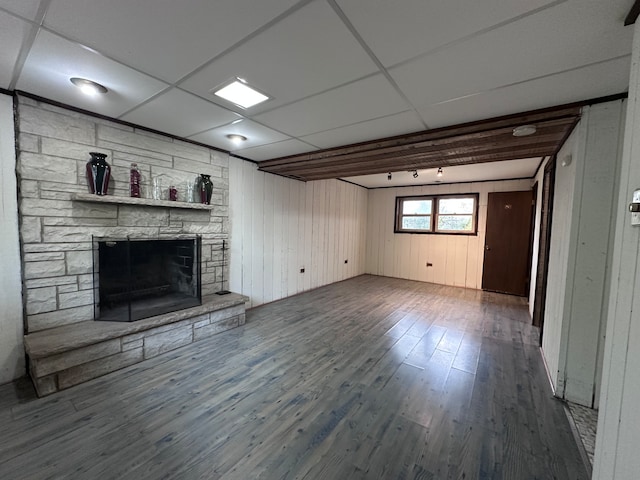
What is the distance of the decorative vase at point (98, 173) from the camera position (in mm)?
2385

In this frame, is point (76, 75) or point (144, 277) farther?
point (144, 277)

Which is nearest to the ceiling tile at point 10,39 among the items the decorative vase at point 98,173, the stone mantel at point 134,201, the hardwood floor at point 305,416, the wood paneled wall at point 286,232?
the decorative vase at point 98,173

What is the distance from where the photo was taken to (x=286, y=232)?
478cm

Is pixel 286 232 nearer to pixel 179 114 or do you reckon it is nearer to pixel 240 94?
pixel 179 114

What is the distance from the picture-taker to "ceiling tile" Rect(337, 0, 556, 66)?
1108mm

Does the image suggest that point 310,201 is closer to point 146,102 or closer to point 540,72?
point 146,102

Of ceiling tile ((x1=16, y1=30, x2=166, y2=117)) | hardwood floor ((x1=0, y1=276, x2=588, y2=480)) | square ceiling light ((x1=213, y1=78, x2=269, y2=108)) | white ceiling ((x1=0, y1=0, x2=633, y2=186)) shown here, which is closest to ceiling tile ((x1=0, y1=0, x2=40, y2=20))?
white ceiling ((x1=0, y1=0, x2=633, y2=186))

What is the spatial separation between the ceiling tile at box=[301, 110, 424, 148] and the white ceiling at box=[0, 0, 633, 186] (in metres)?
0.04

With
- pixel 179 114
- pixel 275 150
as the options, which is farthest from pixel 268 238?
pixel 179 114

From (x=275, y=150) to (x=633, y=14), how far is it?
9.84ft

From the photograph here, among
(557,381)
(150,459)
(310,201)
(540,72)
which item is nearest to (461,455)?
(557,381)

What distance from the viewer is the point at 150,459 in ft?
4.83

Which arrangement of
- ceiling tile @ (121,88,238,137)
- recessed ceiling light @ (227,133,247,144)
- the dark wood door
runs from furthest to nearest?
the dark wood door → recessed ceiling light @ (227,133,247,144) → ceiling tile @ (121,88,238,137)

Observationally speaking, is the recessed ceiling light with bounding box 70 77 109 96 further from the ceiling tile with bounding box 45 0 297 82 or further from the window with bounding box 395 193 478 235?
the window with bounding box 395 193 478 235
